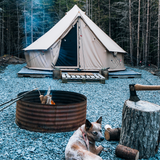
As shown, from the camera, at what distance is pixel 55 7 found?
26062 millimetres

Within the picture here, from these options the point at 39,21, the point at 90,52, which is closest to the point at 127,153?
the point at 90,52

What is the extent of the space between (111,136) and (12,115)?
7.46 feet

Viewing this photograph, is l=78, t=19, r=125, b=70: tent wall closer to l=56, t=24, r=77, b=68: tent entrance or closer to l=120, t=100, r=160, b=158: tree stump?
l=56, t=24, r=77, b=68: tent entrance

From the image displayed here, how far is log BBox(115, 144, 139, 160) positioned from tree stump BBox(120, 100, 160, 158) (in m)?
0.17

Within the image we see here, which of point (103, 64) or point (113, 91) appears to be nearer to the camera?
point (113, 91)

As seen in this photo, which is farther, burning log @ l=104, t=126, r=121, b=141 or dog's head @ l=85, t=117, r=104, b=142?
burning log @ l=104, t=126, r=121, b=141

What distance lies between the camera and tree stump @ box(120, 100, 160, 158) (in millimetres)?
2342

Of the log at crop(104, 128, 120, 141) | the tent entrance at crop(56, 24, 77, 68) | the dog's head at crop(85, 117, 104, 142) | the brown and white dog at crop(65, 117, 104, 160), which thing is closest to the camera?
the brown and white dog at crop(65, 117, 104, 160)

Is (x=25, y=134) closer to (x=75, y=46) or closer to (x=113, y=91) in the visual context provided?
(x=113, y=91)

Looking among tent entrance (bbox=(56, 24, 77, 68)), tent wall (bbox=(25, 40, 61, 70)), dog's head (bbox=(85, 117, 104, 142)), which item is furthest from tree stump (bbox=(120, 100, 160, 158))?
tent entrance (bbox=(56, 24, 77, 68))

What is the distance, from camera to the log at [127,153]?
7.22 feet

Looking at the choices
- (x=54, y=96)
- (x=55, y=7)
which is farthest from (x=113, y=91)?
(x=55, y=7)

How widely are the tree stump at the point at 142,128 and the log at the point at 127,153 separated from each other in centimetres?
17

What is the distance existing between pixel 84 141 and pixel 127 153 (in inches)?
24.3
